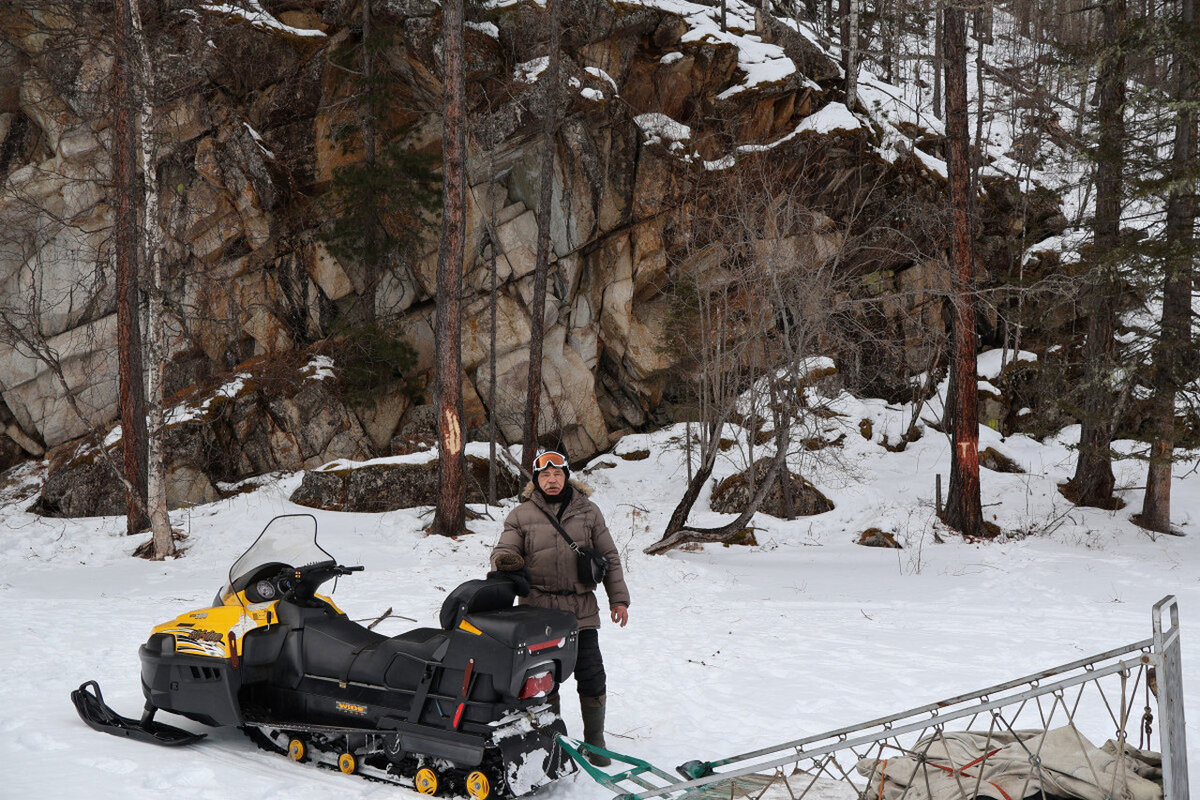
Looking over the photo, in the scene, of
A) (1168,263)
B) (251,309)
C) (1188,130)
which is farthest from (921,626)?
(251,309)

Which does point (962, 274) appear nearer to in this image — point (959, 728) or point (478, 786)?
point (959, 728)

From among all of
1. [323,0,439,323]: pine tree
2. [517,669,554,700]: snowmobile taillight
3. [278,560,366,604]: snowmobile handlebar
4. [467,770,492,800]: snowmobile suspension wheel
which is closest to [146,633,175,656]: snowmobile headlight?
[278,560,366,604]: snowmobile handlebar

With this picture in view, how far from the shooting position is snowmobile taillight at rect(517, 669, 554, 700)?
420 centimetres

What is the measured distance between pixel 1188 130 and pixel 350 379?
16.4 m

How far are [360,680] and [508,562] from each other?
101 cm

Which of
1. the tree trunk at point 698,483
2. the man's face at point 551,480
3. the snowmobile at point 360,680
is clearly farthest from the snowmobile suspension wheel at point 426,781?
the tree trunk at point 698,483

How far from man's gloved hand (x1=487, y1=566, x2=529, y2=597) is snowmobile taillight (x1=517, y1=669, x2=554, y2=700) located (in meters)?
Result: 0.57

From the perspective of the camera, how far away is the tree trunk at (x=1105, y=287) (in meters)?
12.4

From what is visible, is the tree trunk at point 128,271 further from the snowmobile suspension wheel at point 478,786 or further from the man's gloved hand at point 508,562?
the snowmobile suspension wheel at point 478,786

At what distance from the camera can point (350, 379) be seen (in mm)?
18797

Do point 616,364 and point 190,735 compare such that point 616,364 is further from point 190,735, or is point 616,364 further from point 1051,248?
point 190,735

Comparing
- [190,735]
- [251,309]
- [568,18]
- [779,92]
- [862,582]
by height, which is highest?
[568,18]

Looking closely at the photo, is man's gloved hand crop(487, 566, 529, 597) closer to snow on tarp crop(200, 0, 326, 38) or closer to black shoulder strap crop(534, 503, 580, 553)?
black shoulder strap crop(534, 503, 580, 553)

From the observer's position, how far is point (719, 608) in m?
9.48
